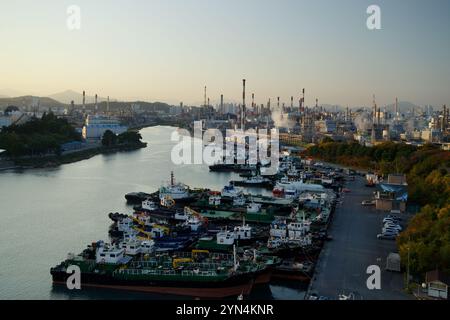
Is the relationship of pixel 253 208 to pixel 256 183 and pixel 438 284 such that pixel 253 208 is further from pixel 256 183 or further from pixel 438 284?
pixel 256 183

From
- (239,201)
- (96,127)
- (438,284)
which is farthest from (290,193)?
(96,127)

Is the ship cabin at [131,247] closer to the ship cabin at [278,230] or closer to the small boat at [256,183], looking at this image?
the ship cabin at [278,230]

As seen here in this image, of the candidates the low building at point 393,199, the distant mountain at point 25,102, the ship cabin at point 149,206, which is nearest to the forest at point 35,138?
the ship cabin at point 149,206

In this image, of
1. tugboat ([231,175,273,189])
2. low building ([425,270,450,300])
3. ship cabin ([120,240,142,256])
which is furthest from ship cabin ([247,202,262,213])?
tugboat ([231,175,273,189])
